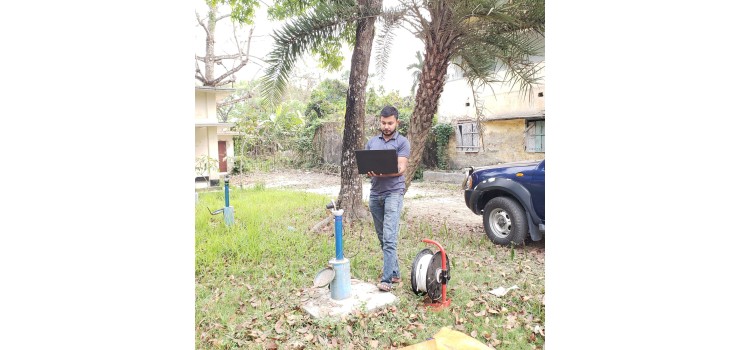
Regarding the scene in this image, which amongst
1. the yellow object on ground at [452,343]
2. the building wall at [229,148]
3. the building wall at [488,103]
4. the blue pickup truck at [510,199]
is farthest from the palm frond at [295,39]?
the building wall at [229,148]

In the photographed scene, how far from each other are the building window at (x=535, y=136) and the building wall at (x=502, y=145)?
0.11 meters

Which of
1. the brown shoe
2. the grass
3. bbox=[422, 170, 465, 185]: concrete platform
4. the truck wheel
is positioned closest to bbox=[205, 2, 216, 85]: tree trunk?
the grass

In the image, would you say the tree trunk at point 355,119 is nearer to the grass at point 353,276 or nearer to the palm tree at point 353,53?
the palm tree at point 353,53

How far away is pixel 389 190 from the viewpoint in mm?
3021

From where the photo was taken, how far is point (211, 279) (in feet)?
11.4

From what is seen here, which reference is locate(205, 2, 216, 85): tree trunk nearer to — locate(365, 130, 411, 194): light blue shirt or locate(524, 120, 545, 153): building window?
locate(365, 130, 411, 194): light blue shirt

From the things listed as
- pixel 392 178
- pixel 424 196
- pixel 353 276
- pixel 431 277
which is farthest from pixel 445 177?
pixel 431 277

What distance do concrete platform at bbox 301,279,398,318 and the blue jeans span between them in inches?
6.5

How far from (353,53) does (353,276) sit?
304cm

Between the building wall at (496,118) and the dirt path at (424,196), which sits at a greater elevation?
the building wall at (496,118)

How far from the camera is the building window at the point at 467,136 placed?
1214 cm

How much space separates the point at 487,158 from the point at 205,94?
7.71m
